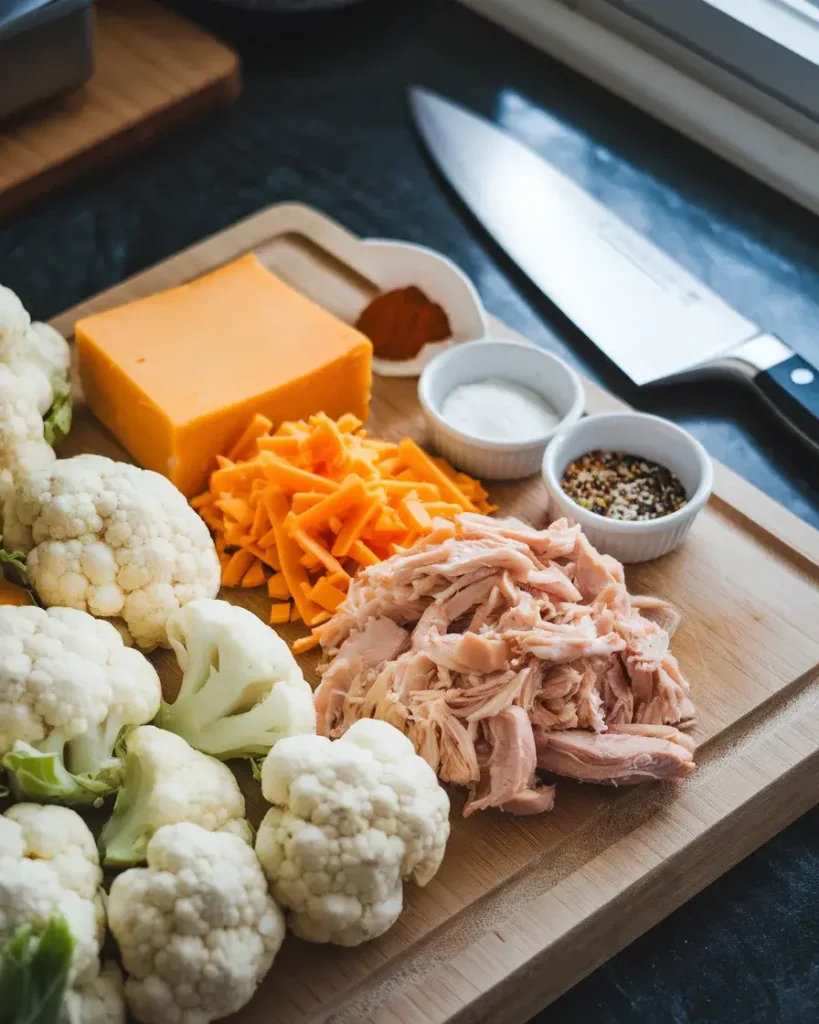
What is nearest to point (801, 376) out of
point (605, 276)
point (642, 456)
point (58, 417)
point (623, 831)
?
point (642, 456)

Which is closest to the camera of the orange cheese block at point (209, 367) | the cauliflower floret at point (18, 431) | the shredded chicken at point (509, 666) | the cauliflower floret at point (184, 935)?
the cauliflower floret at point (184, 935)

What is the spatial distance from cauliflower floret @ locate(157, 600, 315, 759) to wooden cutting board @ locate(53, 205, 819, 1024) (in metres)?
0.11

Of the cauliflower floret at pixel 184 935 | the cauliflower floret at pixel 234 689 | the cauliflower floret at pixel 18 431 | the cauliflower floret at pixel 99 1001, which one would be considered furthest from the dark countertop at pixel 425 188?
the cauliflower floret at pixel 99 1001

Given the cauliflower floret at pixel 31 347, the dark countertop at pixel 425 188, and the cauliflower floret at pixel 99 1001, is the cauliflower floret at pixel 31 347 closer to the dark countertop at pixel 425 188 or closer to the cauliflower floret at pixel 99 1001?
the dark countertop at pixel 425 188

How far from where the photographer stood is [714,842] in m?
2.15

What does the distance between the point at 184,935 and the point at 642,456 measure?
136 centimetres

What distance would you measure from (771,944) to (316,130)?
2.49 meters

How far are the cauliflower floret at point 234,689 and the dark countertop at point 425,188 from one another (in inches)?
46.3

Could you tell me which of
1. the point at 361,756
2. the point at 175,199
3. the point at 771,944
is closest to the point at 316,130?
the point at 175,199

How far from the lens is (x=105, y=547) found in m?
2.32

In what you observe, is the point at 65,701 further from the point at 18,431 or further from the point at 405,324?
the point at 405,324

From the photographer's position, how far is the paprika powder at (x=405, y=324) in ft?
9.61

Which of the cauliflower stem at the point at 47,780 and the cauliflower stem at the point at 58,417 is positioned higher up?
the cauliflower stem at the point at 47,780

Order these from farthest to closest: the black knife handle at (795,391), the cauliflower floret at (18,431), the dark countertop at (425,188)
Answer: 1. the dark countertop at (425,188)
2. the black knife handle at (795,391)
3. the cauliflower floret at (18,431)
